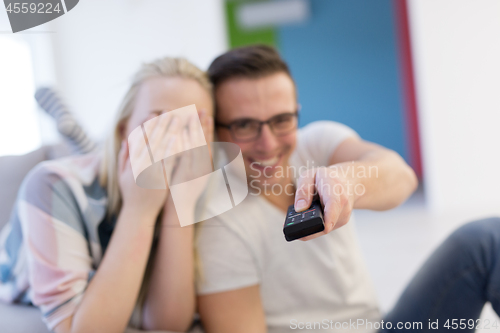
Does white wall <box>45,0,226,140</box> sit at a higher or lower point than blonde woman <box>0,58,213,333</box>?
higher

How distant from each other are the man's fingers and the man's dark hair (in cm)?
17

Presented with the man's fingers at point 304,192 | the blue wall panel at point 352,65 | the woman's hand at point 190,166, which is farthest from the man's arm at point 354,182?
the blue wall panel at point 352,65

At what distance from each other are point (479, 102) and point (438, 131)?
283 mm

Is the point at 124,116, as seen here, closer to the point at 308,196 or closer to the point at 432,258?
the point at 308,196

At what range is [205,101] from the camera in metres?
0.41

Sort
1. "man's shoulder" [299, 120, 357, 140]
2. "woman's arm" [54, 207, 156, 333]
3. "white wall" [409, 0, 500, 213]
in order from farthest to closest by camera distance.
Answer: "white wall" [409, 0, 500, 213] → "man's shoulder" [299, 120, 357, 140] → "woman's arm" [54, 207, 156, 333]

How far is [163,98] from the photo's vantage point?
375 millimetres

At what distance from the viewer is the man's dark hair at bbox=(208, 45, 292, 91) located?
0.45 meters

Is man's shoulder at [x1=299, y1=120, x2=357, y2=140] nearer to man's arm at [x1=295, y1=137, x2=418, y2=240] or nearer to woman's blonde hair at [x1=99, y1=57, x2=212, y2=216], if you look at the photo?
man's arm at [x1=295, y1=137, x2=418, y2=240]

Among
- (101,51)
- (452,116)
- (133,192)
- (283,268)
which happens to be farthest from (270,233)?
(452,116)

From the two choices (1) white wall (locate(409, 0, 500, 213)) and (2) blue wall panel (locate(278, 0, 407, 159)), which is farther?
(2) blue wall panel (locate(278, 0, 407, 159))

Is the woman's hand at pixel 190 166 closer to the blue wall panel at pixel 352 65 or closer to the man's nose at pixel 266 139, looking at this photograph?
the man's nose at pixel 266 139

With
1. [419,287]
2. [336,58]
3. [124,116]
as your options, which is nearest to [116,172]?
[124,116]

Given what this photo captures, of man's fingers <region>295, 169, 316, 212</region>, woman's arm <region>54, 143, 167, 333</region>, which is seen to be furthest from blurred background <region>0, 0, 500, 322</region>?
man's fingers <region>295, 169, 316, 212</region>
